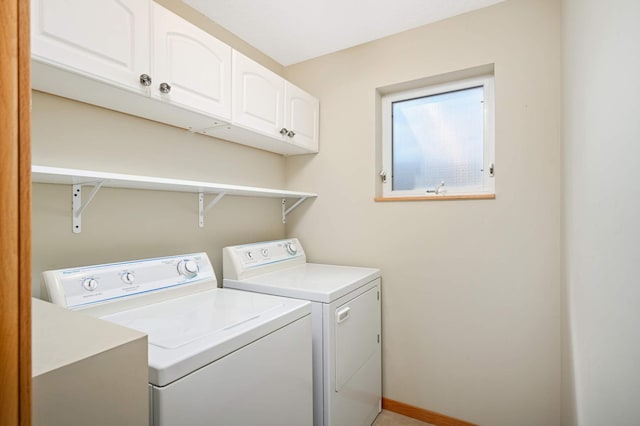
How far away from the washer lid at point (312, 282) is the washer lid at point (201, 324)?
0.14 meters

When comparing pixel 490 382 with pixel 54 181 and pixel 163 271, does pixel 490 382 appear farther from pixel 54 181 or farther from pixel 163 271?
pixel 54 181

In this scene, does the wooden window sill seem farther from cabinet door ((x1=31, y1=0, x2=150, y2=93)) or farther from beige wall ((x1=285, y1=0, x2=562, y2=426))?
cabinet door ((x1=31, y1=0, x2=150, y2=93))

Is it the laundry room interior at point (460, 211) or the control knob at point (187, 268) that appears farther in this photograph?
the control knob at point (187, 268)

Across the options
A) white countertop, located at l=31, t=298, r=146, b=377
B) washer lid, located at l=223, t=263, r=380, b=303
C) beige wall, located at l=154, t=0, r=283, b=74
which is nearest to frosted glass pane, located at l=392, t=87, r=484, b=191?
washer lid, located at l=223, t=263, r=380, b=303

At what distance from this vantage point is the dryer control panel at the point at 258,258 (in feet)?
5.96

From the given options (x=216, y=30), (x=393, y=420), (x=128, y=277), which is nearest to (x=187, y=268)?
(x=128, y=277)

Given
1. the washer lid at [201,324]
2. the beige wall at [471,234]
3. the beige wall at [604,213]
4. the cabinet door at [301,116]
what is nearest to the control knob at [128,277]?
the washer lid at [201,324]

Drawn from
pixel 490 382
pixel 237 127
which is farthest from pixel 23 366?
pixel 490 382

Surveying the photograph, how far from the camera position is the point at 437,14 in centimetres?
190

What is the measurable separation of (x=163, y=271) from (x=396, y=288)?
140 cm

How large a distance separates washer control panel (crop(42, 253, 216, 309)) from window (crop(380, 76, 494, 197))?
139 centimetres

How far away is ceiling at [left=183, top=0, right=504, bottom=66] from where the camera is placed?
1.80m

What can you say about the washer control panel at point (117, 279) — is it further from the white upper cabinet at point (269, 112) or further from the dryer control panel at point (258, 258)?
the white upper cabinet at point (269, 112)

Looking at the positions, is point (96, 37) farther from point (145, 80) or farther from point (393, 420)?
point (393, 420)
